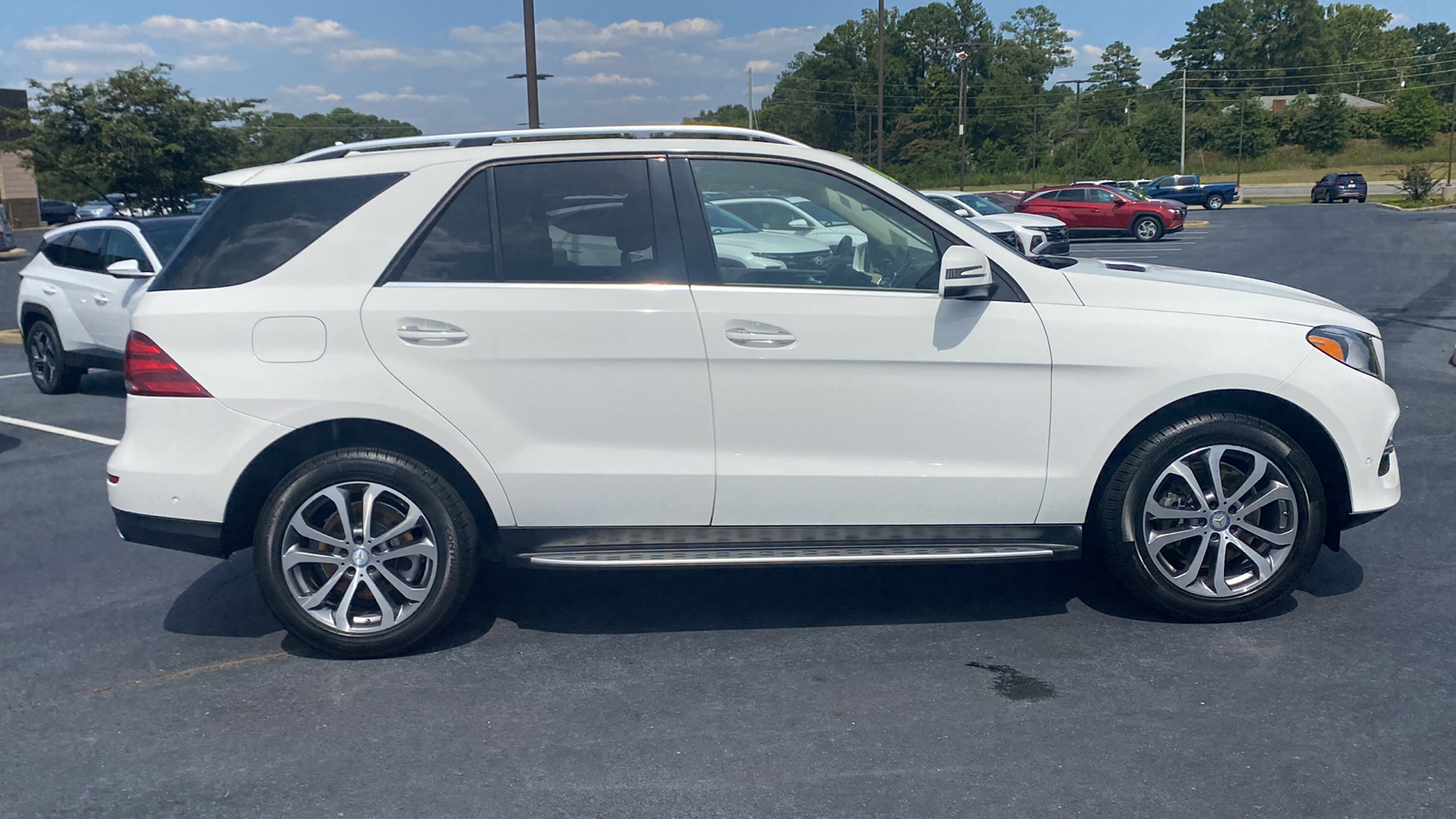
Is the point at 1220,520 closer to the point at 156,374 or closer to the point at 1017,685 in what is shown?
the point at 1017,685

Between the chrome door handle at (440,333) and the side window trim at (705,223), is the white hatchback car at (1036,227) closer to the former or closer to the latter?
the side window trim at (705,223)

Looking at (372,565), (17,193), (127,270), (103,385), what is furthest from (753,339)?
(17,193)

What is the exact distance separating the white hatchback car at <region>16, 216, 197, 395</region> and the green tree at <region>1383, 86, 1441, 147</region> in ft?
318

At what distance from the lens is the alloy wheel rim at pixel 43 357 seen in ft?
34.7

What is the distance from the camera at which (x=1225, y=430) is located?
14.0ft

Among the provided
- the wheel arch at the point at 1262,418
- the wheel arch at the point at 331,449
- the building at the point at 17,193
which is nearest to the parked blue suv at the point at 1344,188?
the wheel arch at the point at 1262,418

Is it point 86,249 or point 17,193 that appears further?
point 17,193

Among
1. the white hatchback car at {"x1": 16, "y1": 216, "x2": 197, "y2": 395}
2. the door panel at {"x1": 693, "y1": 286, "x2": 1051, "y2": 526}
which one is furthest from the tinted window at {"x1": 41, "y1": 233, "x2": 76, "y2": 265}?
the door panel at {"x1": 693, "y1": 286, "x2": 1051, "y2": 526}

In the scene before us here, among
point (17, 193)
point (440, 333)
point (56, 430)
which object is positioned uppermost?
point (17, 193)

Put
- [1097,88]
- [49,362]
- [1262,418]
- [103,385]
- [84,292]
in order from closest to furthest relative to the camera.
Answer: [1262,418], [84,292], [49,362], [103,385], [1097,88]

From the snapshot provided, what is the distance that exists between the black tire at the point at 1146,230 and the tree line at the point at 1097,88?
57.3 metres

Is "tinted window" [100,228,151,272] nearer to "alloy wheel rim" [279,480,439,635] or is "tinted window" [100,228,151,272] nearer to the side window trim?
"alloy wheel rim" [279,480,439,635]

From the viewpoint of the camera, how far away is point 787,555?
423cm

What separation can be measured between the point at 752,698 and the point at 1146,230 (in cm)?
3159
